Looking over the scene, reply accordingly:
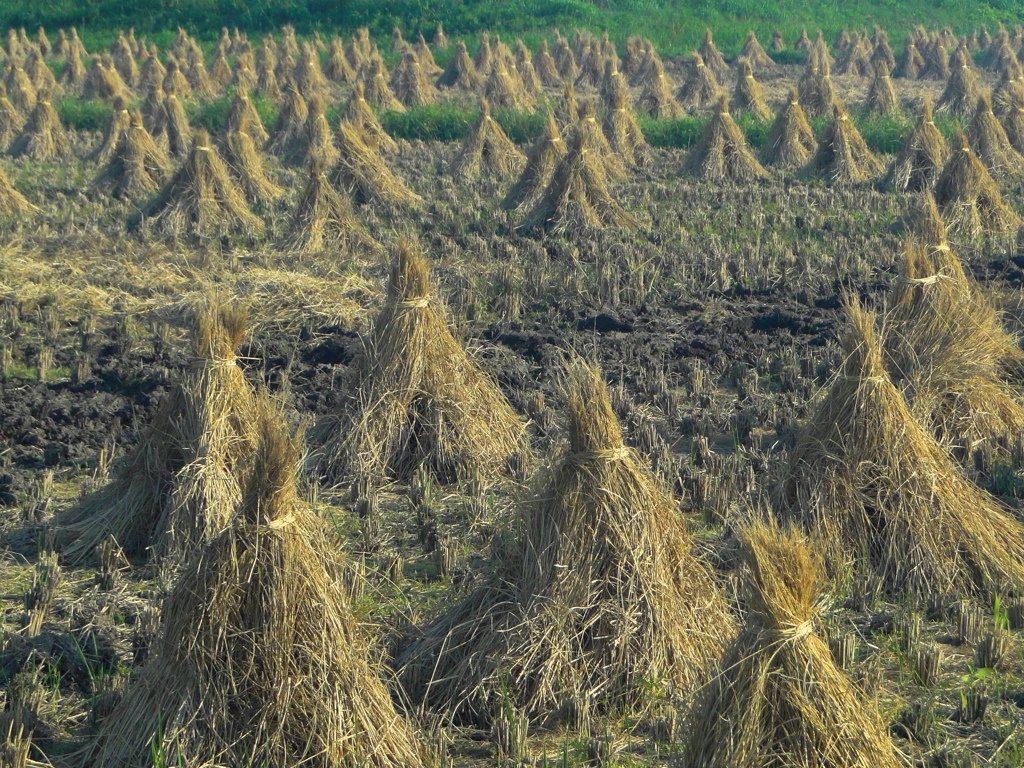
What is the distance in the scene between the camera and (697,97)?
75.2 ft

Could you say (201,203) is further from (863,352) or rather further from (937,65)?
(937,65)

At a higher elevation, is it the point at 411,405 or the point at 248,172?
the point at 411,405

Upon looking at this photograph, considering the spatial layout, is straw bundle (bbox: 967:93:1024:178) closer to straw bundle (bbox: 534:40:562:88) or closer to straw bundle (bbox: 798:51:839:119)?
straw bundle (bbox: 798:51:839:119)

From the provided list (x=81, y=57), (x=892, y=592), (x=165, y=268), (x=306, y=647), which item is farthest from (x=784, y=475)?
(x=81, y=57)

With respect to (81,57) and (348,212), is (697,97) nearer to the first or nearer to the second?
(348,212)

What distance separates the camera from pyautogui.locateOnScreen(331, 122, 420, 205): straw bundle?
44.7 feet

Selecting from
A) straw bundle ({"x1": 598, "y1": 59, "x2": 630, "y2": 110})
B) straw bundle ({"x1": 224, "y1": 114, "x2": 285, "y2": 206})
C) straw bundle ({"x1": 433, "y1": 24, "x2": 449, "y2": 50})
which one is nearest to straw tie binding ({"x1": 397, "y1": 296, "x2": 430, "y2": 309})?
straw bundle ({"x1": 224, "y1": 114, "x2": 285, "y2": 206})

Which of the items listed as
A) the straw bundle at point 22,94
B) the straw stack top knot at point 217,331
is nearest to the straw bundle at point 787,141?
the straw bundle at point 22,94

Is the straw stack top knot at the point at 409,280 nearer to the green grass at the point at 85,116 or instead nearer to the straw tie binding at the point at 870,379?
the straw tie binding at the point at 870,379

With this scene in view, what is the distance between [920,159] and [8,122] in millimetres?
12876

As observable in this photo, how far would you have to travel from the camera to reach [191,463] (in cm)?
545

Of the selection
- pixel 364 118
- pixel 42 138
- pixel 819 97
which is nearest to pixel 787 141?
pixel 819 97

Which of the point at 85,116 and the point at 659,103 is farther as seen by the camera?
the point at 659,103

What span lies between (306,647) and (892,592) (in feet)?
8.67
